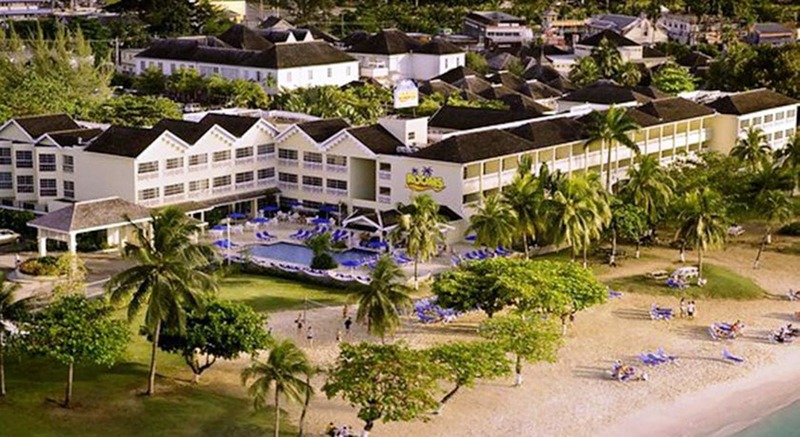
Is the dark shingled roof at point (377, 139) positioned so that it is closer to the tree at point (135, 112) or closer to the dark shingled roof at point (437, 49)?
the tree at point (135, 112)

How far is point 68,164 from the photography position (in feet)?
220

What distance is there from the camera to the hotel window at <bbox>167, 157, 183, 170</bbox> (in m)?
65.4

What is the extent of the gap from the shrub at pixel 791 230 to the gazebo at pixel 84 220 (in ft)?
117

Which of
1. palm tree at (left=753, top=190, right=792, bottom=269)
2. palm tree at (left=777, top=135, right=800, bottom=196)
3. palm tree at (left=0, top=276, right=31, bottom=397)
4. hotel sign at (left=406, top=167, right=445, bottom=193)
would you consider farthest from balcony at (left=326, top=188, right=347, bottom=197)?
palm tree at (left=0, top=276, right=31, bottom=397)

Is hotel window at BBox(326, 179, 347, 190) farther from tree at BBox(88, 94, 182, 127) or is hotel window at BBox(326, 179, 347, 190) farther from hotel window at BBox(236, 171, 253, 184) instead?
tree at BBox(88, 94, 182, 127)

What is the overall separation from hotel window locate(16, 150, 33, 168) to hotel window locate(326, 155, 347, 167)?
16.7 metres

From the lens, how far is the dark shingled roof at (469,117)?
77375 millimetres

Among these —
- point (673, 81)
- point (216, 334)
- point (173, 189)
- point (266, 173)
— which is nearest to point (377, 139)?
point (266, 173)

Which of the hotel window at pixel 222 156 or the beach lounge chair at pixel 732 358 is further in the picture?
the hotel window at pixel 222 156

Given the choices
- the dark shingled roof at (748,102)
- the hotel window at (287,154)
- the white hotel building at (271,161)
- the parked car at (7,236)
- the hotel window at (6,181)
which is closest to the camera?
the parked car at (7,236)

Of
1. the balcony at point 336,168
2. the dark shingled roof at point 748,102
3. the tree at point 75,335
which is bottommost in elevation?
the tree at point 75,335

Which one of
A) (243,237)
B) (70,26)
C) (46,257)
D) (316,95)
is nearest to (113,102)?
(316,95)

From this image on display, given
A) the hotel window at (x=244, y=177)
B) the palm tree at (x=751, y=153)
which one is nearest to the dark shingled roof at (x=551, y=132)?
the palm tree at (x=751, y=153)

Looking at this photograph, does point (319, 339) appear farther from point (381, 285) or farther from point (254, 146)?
point (254, 146)
